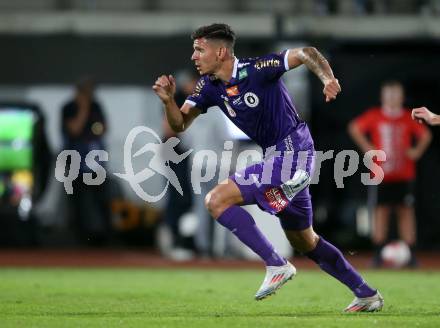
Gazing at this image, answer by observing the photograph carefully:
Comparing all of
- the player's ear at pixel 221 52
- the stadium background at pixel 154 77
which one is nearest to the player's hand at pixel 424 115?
the player's ear at pixel 221 52

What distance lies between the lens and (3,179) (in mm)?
18594

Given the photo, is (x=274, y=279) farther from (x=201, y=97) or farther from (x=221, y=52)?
(x=221, y=52)

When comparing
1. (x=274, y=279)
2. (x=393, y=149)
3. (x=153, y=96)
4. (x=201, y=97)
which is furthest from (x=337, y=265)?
(x=153, y=96)

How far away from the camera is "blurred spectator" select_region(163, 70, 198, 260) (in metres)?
15.7

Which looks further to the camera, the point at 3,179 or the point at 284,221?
the point at 3,179

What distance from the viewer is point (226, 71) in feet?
27.6

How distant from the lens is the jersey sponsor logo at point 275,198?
8016 mm

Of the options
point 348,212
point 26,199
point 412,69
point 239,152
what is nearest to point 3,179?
point 26,199

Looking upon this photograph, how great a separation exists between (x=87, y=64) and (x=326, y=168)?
15.0ft

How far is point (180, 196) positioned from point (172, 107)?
24.4 feet

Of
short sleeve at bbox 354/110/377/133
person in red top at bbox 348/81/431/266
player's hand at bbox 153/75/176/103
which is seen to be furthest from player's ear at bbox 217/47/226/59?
short sleeve at bbox 354/110/377/133

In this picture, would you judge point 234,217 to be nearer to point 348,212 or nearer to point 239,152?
point 239,152

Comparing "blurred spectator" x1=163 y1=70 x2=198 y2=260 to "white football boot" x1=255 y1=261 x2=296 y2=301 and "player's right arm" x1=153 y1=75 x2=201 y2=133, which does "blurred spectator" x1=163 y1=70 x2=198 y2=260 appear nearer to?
"player's right arm" x1=153 y1=75 x2=201 y2=133

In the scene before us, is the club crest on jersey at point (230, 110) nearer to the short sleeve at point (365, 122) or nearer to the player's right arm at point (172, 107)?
the player's right arm at point (172, 107)
